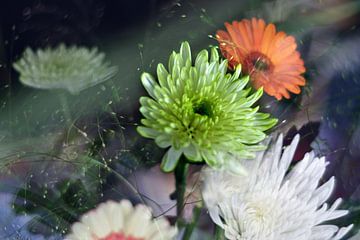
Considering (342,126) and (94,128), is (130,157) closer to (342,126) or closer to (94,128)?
(94,128)

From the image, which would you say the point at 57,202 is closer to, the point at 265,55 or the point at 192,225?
the point at 192,225

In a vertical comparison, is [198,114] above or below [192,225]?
above

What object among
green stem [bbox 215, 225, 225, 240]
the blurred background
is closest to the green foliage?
the blurred background

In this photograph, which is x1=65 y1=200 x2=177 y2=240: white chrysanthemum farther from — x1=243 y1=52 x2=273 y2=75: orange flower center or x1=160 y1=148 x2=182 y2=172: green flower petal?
x1=243 y1=52 x2=273 y2=75: orange flower center

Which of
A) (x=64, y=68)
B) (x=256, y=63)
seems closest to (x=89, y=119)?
(x=64, y=68)

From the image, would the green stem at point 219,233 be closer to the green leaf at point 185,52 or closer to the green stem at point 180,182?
the green stem at point 180,182

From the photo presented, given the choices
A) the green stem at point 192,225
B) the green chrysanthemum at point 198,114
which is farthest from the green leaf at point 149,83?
the green stem at point 192,225

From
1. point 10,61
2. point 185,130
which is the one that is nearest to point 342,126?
point 185,130
